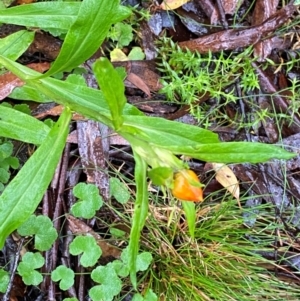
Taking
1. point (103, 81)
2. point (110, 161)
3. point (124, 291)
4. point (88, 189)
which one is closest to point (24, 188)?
point (103, 81)

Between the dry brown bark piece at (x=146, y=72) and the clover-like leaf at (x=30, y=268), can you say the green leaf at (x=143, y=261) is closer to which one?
the clover-like leaf at (x=30, y=268)

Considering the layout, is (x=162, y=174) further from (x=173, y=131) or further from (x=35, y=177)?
(x=35, y=177)

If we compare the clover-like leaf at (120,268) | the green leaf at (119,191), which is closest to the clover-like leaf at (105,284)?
the clover-like leaf at (120,268)

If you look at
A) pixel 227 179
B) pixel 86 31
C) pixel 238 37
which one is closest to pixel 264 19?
pixel 238 37

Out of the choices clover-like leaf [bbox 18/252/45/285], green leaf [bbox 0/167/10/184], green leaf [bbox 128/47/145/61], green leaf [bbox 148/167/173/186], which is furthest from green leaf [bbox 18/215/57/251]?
green leaf [bbox 148/167/173/186]

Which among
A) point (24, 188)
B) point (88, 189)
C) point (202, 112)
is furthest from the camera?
point (202, 112)

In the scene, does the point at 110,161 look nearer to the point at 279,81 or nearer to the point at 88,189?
the point at 88,189

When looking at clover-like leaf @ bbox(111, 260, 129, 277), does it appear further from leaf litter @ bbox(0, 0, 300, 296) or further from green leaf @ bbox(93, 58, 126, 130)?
green leaf @ bbox(93, 58, 126, 130)
